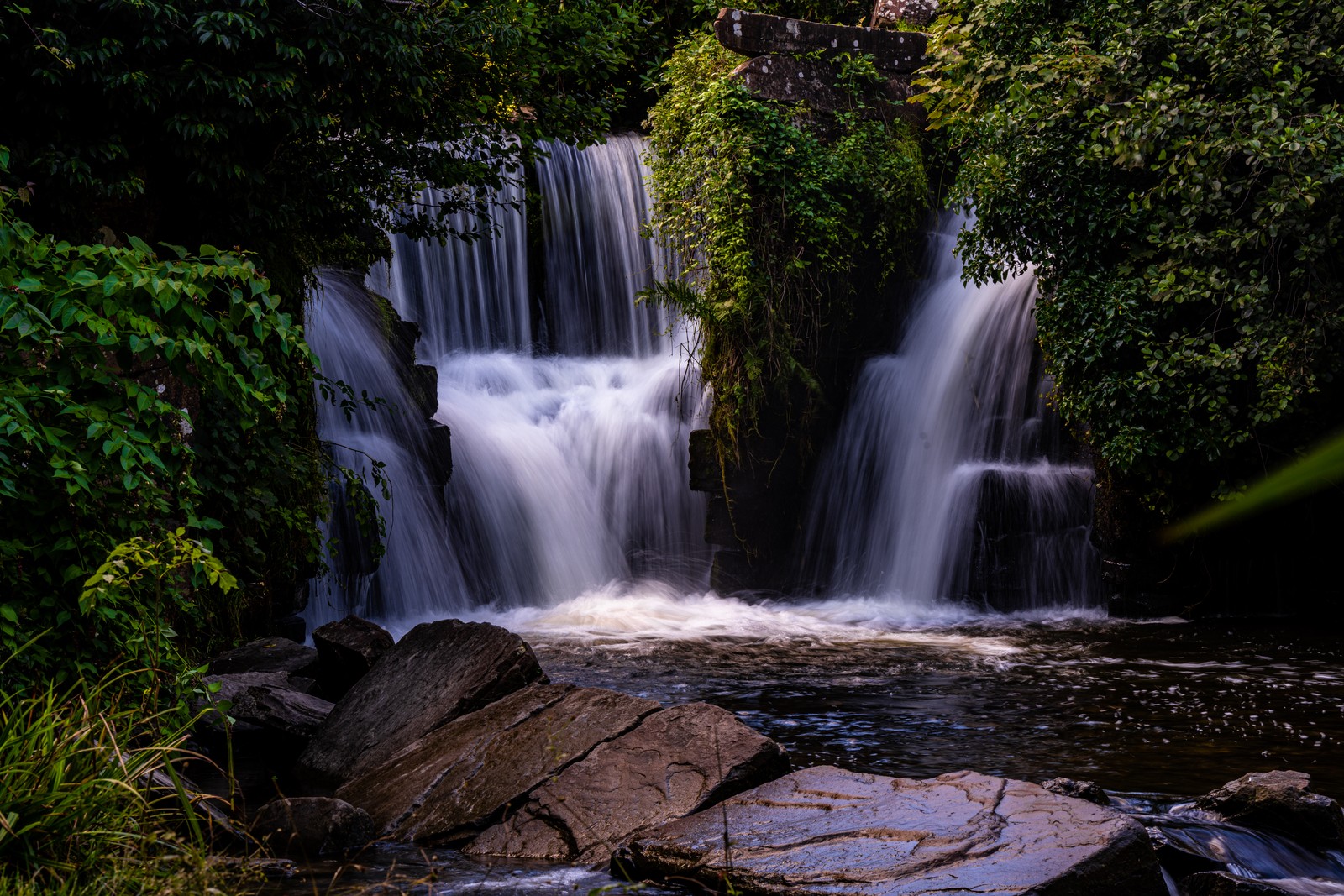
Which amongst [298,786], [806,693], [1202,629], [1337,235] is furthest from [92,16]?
[1202,629]

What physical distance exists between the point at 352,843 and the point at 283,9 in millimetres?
5264

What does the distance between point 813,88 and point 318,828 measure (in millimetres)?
10825

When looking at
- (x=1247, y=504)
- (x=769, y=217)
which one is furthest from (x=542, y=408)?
(x=1247, y=504)

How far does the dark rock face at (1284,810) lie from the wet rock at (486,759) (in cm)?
274

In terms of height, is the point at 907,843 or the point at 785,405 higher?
the point at 785,405

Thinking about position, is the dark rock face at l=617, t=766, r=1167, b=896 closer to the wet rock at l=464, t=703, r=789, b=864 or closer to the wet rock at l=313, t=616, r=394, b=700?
the wet rock at l=464, t=703, r=789, b=864

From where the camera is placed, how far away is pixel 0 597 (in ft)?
14.6

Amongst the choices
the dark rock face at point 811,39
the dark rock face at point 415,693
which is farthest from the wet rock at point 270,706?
the dark rock face at point 811,39

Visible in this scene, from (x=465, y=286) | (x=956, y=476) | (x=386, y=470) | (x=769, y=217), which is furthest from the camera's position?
(x=465, y=286)

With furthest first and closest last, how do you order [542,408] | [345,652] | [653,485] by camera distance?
[542,408] < [653,485] < [345,652]

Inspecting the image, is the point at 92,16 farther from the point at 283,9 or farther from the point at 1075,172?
the point at 1075,172

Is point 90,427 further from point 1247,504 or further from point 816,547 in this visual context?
point 816,547

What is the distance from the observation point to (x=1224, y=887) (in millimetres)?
4184

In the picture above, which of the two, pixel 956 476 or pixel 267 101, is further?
pixel 956 476
